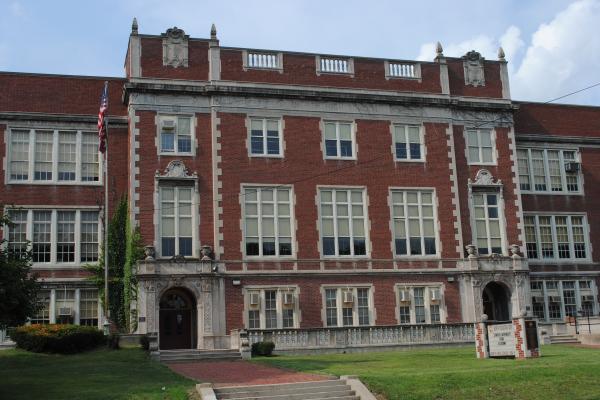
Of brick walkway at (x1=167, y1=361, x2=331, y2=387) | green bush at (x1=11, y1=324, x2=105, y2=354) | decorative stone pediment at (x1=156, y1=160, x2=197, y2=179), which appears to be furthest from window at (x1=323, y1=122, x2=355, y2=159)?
green bush at (x1=11, y1=324, x2=105, y2=354)

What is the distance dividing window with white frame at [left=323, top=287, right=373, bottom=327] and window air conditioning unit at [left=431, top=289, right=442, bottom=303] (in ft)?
11.3

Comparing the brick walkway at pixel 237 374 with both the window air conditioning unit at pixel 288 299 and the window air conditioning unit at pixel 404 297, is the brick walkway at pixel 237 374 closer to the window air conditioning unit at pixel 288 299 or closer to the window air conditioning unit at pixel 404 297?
the window air conditioning unit at pixel 288 299

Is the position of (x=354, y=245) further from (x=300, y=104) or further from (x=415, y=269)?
(x=300, y=104)

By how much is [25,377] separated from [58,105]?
18740 mm

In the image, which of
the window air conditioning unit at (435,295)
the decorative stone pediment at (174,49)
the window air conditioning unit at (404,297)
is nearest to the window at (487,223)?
Answer: the window air conditioning unit at (435,295)

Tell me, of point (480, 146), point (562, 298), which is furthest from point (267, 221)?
point (562, 298)

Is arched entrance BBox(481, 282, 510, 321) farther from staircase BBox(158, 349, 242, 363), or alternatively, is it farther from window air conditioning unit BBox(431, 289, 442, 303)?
staircase BBox(158, 349, 242, 363)

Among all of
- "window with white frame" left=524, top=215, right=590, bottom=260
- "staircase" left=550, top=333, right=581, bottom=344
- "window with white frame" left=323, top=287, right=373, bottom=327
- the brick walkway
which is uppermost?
"window with white frame" left=524, top=215, right=590, bottom=260

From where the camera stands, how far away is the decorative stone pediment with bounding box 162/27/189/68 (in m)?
39.0

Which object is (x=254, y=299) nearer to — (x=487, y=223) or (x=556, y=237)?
(x=487, y=223)

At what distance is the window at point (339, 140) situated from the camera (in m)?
40.5

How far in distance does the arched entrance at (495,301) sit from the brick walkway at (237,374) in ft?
57.2

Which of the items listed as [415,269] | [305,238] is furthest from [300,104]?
[415,269]

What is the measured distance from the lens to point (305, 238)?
3881cm
